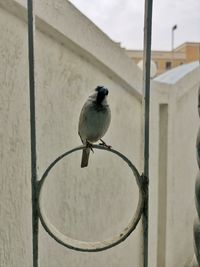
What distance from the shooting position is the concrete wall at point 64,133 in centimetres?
157

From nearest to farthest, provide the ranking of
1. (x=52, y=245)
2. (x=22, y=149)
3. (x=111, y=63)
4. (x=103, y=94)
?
1. (x=103, y=94)
2. (x=22, y=149)
3. (x=52, y=245)
4. (x=111, y=63)

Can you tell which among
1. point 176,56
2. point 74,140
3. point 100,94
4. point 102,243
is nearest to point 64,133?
point 74,140

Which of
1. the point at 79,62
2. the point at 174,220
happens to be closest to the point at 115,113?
the point at 79,62

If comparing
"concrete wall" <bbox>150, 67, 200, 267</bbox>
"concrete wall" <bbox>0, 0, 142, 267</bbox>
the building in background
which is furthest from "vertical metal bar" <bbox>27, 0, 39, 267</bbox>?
the building in background

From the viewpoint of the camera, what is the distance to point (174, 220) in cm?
318

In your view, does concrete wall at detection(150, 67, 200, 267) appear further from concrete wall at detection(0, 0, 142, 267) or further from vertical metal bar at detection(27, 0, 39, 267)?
vertical metal bar at detection(27, 0, 39, 267)

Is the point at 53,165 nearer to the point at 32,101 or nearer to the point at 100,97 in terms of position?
the point at 32,101

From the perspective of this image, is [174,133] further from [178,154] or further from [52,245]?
[52,245]

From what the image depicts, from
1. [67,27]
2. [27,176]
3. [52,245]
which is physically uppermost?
[67,27]

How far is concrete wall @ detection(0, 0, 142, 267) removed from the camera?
1.57 m

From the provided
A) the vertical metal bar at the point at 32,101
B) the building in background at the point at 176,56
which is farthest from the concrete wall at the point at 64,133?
the building in background at the point at 176,56

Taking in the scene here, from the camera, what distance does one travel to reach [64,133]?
1.89 meters

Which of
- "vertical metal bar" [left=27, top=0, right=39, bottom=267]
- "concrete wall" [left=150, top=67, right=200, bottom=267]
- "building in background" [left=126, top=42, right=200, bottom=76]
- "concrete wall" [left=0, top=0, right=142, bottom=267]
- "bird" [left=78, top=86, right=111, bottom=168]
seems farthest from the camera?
"building in background" [left=126, top=42, right=200, bottom=76]

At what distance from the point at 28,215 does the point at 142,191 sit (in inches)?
44.4
